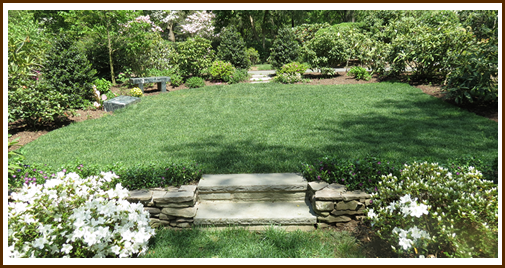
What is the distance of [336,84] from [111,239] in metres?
9.87

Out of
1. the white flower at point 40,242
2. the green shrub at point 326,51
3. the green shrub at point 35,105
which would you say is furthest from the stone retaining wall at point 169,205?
the green shrub at point 326,51

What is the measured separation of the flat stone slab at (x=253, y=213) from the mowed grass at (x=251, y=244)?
0.11 meters

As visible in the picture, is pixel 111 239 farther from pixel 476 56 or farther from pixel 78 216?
pixel 476 56

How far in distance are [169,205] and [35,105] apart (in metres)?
5.23

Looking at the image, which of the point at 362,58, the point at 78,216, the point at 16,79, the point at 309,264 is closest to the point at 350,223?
the point at 309,264

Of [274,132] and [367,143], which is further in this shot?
[274,132]

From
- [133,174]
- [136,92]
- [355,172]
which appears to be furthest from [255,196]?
[136,92]

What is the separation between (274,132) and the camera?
18.7ft

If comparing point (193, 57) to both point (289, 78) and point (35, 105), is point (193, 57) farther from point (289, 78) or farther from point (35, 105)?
point (35, 105)

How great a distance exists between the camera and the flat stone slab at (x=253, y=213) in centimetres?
315

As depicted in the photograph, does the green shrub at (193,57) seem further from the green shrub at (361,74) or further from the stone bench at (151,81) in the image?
the green shrub at (361,74)

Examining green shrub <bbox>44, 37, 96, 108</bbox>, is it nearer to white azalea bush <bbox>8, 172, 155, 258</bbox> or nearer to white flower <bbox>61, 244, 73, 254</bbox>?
white azalea bush <bbox>8, 172, 155, 258</bbox>

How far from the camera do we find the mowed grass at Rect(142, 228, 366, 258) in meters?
2.72

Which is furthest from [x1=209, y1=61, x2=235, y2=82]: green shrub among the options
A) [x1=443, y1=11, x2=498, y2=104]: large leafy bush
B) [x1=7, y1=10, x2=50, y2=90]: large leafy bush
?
[x1=443, y1=11, x2=498, y2=104]: large leafy bush
